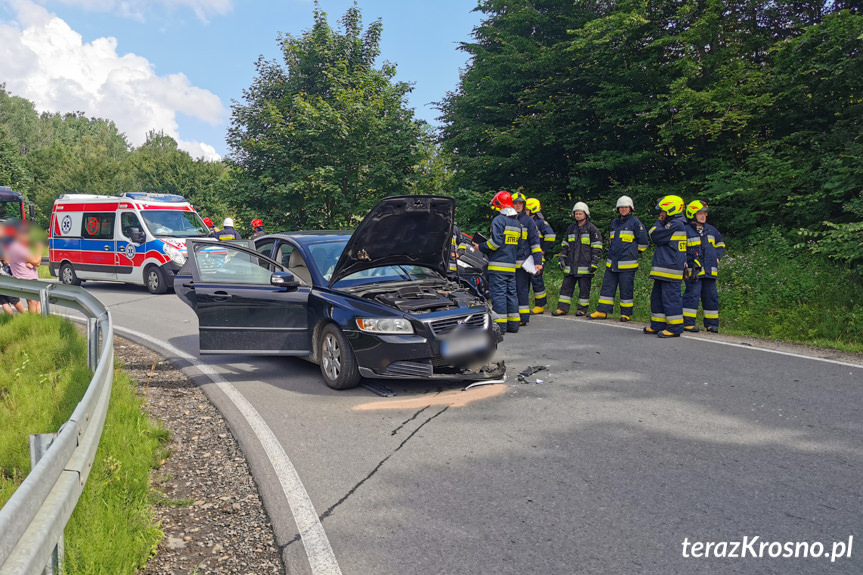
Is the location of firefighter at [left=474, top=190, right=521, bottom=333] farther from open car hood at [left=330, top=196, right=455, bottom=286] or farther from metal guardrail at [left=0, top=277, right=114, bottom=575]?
metal guardrail at [left=0, top=277, right=114, bottom=575]

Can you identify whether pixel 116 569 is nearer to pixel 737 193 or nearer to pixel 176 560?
pixel 176 560

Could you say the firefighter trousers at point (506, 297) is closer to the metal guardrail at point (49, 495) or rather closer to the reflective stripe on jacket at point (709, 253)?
the reflective stripe on jacket at point (709, 253)

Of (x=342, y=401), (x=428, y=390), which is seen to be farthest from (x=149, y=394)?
(x=428, y=390)

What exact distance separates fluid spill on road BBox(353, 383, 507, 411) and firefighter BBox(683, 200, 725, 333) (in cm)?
450

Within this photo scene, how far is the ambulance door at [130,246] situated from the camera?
49.0ft

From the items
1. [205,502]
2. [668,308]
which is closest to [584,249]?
[668,308]

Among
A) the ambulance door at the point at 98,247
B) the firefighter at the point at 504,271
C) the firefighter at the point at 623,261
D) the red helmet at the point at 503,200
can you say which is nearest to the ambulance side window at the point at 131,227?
the ambulance door at the point at 98,247

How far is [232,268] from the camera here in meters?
6.89

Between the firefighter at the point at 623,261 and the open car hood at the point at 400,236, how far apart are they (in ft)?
14.7

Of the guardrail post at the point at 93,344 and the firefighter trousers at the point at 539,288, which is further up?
the firefighter trousers at the point at 539,288

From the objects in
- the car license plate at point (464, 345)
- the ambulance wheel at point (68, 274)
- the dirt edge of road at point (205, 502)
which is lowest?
the dirt edge of road at point (205, 502)

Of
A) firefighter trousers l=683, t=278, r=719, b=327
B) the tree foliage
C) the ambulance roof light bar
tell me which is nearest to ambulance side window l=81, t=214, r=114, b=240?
the ambulance roof light bar

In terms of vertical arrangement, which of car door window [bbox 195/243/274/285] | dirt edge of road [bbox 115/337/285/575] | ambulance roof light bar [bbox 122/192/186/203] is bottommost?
dirt edge of road [bbox 115/337/285/575]

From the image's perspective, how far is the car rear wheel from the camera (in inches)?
236
